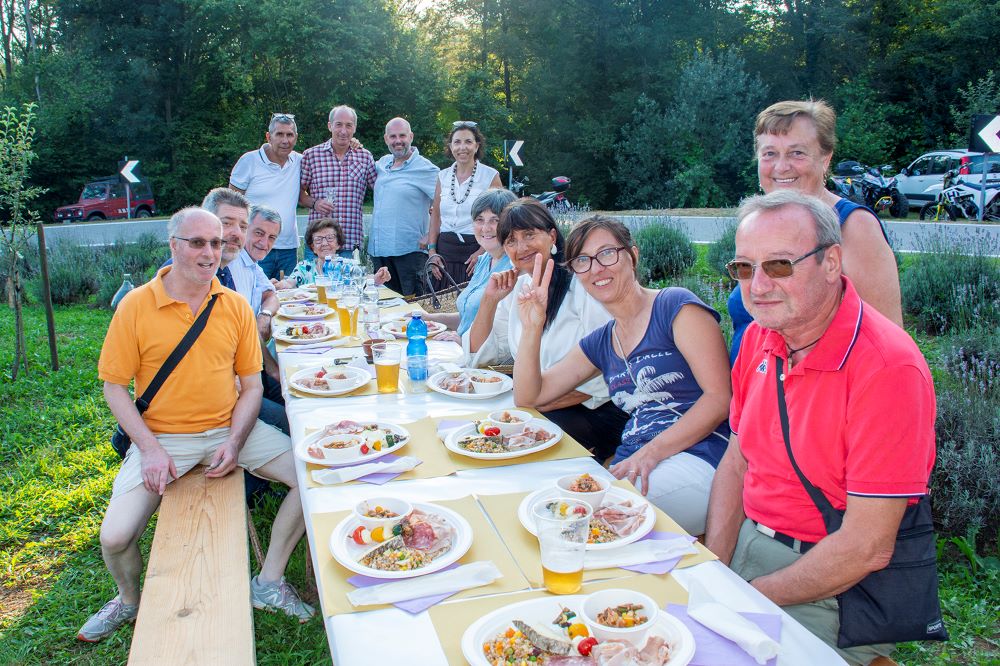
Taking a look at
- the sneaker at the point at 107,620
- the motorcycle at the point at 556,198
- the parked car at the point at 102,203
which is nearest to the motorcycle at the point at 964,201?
the motorcycle at the point at 556,198

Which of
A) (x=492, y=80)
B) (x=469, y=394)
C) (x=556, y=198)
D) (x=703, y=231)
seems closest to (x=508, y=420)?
(x=469, y=394)

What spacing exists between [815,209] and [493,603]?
1.24 m

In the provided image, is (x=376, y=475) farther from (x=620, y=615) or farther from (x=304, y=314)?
(x=304, y=314)

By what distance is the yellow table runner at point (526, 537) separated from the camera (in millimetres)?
1604

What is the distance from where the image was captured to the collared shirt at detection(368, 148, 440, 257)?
21.9ft

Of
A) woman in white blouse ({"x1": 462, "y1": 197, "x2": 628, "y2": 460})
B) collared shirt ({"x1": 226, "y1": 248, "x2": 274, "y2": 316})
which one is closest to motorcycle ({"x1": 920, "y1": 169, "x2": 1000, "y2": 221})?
woman in white blouse ({"x1": 462, "y1": 197, "x2": 628, "y2": 460})

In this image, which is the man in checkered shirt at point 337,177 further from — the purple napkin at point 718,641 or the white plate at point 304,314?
the purple napkin at point 718,641

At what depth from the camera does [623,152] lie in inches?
959

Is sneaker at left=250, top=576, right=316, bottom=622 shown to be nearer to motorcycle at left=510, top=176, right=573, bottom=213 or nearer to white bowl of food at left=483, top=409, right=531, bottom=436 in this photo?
white bowl of food at left=483, top=409, right=531, bottom=436

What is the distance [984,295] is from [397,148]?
5062 mm

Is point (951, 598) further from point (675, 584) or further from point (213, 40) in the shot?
point (213, 40)

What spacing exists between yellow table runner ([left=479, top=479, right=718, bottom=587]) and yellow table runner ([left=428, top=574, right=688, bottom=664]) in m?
0.04

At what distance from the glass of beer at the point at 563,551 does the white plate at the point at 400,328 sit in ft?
8.39

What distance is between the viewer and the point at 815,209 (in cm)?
184
